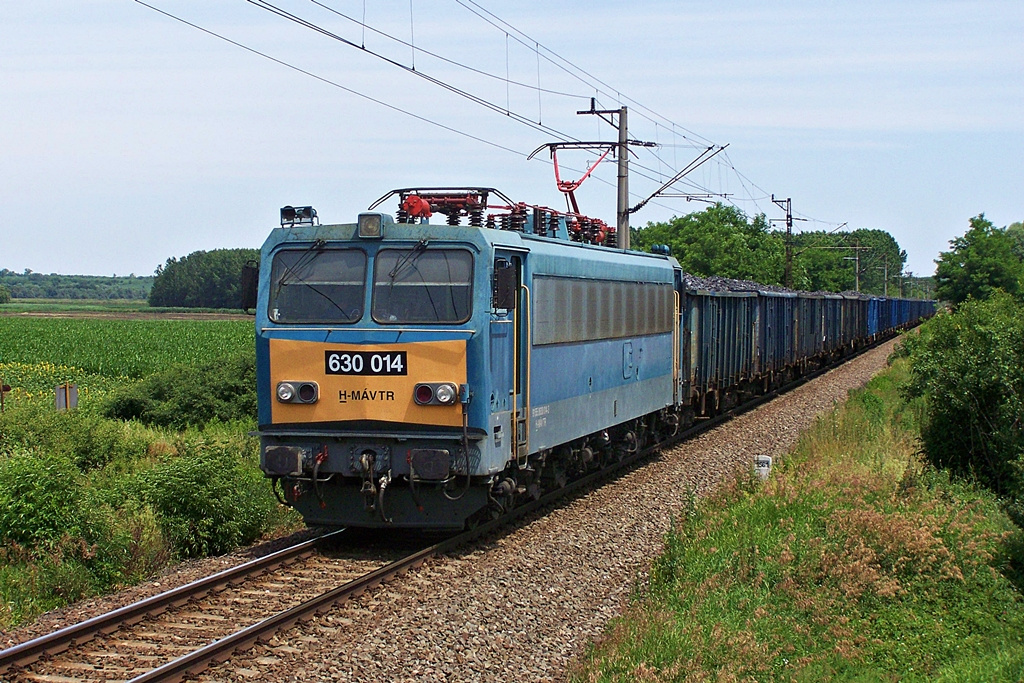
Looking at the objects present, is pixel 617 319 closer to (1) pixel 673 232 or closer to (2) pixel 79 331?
(1) pixel 673 232

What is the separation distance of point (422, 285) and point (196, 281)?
117 metres

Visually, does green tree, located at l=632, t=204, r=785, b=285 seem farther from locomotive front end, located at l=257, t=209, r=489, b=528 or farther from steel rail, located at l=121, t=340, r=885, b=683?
locomotive front end, located at l=257, t=209, r=489, b=528

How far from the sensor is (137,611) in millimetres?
8625

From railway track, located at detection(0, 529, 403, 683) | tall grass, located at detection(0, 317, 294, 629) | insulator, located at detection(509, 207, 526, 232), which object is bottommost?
railway track, located at detection(0, 529, 403, 683)

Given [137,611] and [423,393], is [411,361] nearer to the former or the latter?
[423,393]

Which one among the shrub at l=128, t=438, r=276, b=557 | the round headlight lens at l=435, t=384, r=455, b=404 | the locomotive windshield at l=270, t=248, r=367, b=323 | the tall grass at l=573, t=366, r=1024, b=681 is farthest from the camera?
the shrub at l=128, t=438, r=276, b=557

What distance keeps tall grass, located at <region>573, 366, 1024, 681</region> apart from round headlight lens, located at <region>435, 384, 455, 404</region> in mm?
2479

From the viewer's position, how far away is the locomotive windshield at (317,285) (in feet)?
35.5

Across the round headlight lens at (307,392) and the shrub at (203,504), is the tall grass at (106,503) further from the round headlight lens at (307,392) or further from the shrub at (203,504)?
the round headlight lens at (307,392)

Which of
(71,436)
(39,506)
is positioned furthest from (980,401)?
(71,436)

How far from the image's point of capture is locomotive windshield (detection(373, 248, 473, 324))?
417 inches

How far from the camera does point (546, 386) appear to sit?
40.1 ft

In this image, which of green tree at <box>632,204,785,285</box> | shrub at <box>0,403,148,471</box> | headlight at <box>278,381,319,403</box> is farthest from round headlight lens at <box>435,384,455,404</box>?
green tree at <box>632,204,785,285</box>

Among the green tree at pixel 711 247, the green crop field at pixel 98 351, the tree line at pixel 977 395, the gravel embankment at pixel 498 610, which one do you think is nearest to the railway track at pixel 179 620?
the gravel embankment at pixel 498 610
